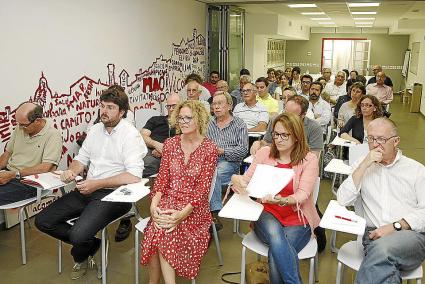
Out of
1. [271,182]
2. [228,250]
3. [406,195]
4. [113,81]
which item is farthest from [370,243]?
[113,81]

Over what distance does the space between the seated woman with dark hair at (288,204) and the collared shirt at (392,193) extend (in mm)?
231

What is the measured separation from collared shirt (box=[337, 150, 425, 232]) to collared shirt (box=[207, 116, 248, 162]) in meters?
1.46

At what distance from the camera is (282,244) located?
2.26 m

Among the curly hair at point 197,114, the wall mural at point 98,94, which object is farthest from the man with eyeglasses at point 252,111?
the curly hair at point 197,114

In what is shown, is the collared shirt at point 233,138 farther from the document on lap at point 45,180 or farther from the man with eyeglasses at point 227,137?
the document on lap at point 45,180

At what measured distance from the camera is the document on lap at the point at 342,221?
2068 mm

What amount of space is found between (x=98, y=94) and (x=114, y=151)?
Result: 1.96 meters

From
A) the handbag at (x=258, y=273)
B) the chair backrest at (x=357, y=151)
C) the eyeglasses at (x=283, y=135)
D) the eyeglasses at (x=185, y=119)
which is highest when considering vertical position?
the eyeglasses at (x=185, y=119)

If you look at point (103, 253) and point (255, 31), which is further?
point (255, 31)

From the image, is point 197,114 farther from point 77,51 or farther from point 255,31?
point 255,31

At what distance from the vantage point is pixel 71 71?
425cm

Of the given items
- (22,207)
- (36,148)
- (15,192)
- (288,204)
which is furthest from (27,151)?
(288,204)

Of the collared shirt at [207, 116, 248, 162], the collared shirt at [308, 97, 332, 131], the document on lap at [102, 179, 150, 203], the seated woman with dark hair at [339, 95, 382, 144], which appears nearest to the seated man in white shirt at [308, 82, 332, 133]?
the collared shirt at [308, 97, 332, 131]

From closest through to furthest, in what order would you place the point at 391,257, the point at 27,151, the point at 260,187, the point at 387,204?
the point at 391,257 → the point at 387,204 → the point at 260,187 → the point at 27,151
